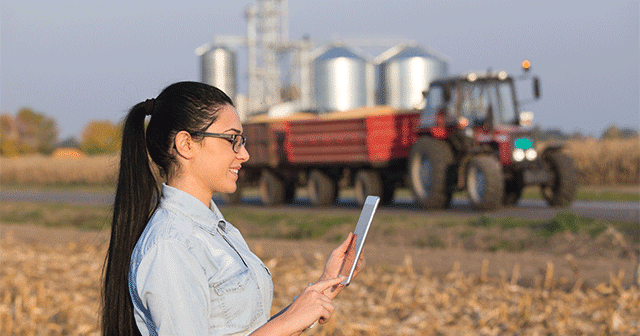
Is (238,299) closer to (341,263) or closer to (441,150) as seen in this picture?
(341,263)

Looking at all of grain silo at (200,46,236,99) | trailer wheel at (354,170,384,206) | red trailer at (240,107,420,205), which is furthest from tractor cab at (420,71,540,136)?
grain silo at (200,46,236,99)

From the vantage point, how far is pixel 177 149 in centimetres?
210

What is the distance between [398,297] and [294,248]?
4.42 meters

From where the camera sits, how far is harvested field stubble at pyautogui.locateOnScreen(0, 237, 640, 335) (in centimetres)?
582

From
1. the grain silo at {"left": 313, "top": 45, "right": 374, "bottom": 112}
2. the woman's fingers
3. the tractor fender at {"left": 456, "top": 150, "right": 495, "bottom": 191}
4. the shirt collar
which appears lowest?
the tractor fender at {"left": 456, "top": 150, "right": 495, "bottom": 191}

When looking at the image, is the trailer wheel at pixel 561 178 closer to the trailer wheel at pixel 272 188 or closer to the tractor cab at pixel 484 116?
the tractor cab at pixel 484 116

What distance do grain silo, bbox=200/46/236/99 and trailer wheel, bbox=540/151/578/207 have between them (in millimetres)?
16117

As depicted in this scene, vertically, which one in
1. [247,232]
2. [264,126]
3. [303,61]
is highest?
[303,61]

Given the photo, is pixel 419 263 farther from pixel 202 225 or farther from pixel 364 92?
pixel 364 92

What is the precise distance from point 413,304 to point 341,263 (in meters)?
4.56

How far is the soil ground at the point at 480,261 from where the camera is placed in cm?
813

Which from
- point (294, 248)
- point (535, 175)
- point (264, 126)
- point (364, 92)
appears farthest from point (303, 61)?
point (294, 248)

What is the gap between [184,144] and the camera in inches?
82.8

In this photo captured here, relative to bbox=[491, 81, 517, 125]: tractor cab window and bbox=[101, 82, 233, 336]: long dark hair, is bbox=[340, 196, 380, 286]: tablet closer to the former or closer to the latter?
bbox=[101, 82, 233, 336]: long dark hair
